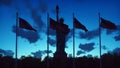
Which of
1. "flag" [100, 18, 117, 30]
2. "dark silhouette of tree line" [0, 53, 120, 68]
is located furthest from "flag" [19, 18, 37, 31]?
"dark silhouette of tree line" [0, 53, 120, 68]

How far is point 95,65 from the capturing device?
9981 cm

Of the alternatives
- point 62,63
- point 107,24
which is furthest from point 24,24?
point 62,63

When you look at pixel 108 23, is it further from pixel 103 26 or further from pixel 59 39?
pixel 59 39

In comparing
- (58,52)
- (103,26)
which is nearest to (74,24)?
(103,26)

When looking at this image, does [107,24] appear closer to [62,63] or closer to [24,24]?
[24,24]

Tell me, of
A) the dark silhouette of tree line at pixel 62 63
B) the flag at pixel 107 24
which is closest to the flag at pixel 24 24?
the flag at pixel 107 24

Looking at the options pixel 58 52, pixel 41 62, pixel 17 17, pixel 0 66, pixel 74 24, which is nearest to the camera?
pixel 17 17

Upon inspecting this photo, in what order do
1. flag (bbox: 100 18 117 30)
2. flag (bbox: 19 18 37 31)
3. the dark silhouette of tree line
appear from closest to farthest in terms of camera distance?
flag (bbox: 19 18 37 31) < flag (bbox: 100 18 117 30) < the dark silhouette of tree line

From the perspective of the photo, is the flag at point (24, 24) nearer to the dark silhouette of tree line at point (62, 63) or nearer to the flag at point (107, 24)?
the flag at point (107, 24)

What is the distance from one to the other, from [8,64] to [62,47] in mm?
28178

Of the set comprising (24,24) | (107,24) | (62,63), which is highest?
(107,24)

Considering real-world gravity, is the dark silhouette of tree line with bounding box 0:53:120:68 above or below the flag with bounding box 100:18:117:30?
below

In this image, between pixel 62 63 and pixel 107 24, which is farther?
pixel 62 63

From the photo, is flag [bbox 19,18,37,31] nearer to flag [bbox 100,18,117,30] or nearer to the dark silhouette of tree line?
flag [bbox 100,18,117,30]
